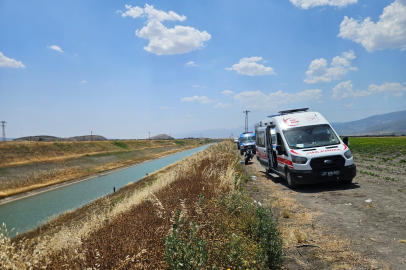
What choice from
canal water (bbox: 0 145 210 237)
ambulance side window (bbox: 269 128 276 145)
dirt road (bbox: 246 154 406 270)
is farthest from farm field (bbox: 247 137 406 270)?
canal water (bbox: 0 145 210 237)

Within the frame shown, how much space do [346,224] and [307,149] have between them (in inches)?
192

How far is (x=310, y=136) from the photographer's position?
1134 cm

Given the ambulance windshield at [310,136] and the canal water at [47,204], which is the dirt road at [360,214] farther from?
the canal water at [47,204]

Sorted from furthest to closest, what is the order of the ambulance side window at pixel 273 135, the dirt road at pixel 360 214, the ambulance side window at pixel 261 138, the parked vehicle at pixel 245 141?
the parked vehicle at pixel 245 141, the ambulance side window at pixel 261 138, the ambulance side window at pixel 273 135, the dirt road at pixel 360 214

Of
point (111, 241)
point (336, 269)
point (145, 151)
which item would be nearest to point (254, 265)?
point (336, 269)

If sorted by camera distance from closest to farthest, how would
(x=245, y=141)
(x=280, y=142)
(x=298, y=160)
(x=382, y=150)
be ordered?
(x=298, y=160)
(x=280, y=142)
(x=382, y=150)
(x=245, y=141)

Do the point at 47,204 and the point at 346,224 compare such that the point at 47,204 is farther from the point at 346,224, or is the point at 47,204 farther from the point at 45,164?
the point at 346,224

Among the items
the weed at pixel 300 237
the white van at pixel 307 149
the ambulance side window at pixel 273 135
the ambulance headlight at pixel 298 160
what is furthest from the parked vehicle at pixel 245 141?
the weed at pixel 300 237

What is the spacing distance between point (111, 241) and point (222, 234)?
1.79 meters

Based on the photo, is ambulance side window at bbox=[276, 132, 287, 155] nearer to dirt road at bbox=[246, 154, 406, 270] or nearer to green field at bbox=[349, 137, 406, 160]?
dirt road at bbox=[246, 154, 406, 270]

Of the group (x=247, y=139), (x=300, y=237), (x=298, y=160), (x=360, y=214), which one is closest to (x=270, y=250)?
(x=300, y=237)

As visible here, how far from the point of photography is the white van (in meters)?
10.0

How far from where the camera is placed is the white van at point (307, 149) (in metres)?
10.0

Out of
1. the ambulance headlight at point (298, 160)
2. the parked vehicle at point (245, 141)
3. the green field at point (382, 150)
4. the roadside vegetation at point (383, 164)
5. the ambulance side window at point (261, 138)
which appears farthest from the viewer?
the parked vehicle at point (245, 141)
